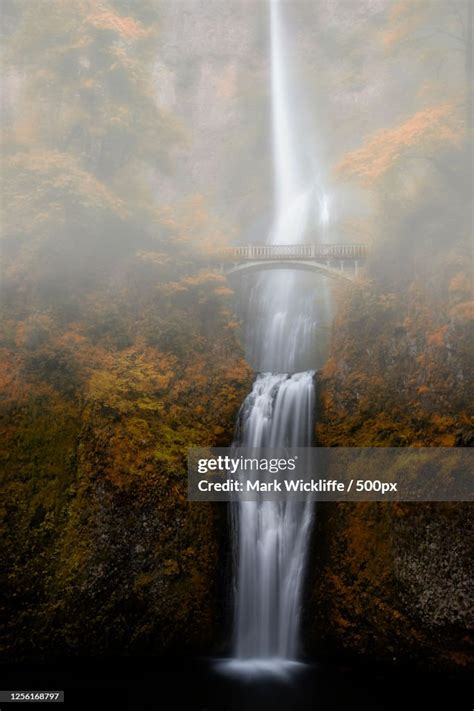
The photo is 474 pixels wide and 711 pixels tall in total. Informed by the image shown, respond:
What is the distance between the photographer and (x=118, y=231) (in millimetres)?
16625

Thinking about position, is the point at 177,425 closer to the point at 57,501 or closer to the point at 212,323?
the point at 57,501

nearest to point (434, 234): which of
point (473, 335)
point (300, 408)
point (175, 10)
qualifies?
point (473, 335)

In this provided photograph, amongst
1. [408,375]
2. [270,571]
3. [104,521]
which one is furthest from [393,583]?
[104,521]

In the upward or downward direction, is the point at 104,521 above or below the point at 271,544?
above

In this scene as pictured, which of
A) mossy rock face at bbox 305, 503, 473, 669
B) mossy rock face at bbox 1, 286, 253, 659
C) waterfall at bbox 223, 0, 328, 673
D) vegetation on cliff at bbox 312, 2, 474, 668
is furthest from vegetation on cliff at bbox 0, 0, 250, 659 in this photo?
vegetation on cliff at bbox 312, 2, 474, 668

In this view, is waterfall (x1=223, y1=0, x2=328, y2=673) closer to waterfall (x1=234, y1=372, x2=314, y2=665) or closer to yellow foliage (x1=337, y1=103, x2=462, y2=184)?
waterfall (x1=234, y1=372, x2=314, y2=665)

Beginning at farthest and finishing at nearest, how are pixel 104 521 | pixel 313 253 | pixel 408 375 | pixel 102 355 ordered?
1. pixel 313 253
2. pixel 102 355
3. pixel 408 375
4. pixel 104 521

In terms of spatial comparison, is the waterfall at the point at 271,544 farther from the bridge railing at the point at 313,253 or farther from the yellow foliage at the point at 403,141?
the bridge railing at the point at 313,253

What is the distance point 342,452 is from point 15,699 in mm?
7514

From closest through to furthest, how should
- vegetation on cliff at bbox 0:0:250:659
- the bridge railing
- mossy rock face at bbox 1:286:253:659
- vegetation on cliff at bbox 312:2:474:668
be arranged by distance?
vegetation on cliff at bbox 312:2:474:668 < mossy rock face at bbox 1:286:253:659 < vegetation on cliff at bbox 0:0:250:659 < the bridge railing

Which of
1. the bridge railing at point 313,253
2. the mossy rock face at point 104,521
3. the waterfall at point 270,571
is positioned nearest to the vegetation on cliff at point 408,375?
→ the waterfall at point 270,571

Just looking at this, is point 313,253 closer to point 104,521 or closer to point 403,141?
point 403,141

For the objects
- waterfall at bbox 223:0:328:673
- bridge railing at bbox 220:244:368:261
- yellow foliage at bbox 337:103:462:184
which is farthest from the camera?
bridge railing at bbox 220:244:368:261

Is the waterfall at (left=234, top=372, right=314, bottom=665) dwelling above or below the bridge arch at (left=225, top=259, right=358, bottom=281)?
below
